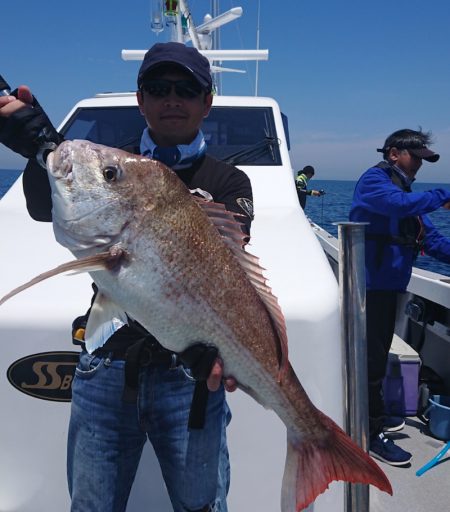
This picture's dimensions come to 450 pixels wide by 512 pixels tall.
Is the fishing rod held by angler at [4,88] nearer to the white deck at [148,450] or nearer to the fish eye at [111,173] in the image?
the fish eye at [111,173]

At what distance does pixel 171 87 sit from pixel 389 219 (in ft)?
9.79

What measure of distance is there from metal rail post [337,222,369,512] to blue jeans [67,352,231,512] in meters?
0.79

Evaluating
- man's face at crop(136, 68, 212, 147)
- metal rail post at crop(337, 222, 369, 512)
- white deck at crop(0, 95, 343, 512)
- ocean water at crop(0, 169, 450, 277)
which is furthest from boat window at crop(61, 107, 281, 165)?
white deck at crop(0, 95, 343, 512)

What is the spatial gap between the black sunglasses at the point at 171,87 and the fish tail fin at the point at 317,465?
4.68ft

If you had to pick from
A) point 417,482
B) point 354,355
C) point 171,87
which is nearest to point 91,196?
point 171,87

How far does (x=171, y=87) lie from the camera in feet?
6.60

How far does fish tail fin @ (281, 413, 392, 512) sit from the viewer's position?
1803 mm

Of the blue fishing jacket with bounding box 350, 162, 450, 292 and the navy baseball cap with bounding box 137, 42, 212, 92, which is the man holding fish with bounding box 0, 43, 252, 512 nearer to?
the navy baseball cap with bounding box 137, 42, 212, 92

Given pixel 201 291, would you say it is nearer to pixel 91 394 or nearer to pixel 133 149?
pixel 91 394

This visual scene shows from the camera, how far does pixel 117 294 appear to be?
1.58m

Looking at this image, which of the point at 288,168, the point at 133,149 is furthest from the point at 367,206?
the point at 133,149

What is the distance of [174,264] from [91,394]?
66cm

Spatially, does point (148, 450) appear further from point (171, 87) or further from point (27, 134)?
point (171, 87)

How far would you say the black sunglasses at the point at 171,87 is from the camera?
201cm
